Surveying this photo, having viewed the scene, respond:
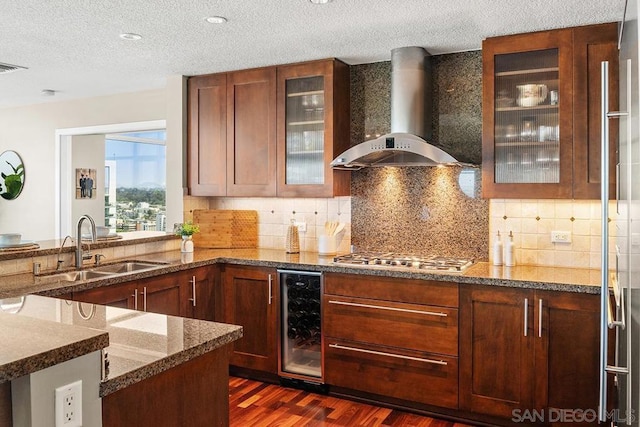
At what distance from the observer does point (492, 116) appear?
129 inches

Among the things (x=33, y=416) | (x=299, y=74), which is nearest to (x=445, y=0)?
(x=299, y=74)

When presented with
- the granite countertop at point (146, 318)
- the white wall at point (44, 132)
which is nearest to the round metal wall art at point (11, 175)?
the white wall at point (44, 132)

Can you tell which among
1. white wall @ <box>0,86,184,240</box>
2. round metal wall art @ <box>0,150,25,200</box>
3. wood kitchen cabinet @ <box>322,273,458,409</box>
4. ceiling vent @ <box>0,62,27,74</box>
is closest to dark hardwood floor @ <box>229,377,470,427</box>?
wood kitchen cabinet @ <box>322,273,458,409</box>

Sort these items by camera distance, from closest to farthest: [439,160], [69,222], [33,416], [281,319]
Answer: [33,416]
[439,160]
[281,319]
[69,222]

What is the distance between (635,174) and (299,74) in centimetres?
281

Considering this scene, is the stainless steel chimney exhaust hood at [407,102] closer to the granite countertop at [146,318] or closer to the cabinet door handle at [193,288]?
the granite countertop at [146,318]

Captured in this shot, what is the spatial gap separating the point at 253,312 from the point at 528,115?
7.43ft

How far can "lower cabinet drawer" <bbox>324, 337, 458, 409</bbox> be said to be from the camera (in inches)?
124

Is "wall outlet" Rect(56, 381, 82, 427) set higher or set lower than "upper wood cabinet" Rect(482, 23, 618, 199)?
lower

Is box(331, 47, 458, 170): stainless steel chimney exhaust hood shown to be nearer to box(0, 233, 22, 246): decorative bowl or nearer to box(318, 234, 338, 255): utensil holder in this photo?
box(318, 234, 338, 255): utensil holder

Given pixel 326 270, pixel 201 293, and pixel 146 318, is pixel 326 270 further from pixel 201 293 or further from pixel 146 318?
pixel 146 318

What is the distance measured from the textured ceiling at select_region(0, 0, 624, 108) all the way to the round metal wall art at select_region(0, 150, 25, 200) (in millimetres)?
2183

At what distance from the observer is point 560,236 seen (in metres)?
3.40

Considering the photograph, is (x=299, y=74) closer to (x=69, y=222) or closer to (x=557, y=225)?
(x=557, y=225)
